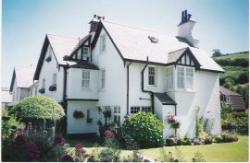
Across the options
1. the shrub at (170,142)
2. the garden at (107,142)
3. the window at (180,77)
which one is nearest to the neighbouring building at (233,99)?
the garden at (107,142)

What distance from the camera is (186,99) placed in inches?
733

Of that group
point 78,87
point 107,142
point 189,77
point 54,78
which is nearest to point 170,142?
point 189,77

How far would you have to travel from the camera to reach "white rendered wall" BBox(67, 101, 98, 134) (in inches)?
774

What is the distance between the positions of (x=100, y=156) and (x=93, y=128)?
401 inches

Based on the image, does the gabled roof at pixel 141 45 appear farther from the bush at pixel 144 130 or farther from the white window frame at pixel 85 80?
the bush at pixel 144 130

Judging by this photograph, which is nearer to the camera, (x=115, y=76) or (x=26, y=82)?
(x=115, y=76)

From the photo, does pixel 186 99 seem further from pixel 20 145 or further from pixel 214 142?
pixel 20 145

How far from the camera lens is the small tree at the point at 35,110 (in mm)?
15094

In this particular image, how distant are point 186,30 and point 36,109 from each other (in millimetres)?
16045

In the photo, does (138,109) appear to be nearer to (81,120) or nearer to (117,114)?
(117,114)

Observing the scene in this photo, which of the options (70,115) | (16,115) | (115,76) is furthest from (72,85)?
(16,115)

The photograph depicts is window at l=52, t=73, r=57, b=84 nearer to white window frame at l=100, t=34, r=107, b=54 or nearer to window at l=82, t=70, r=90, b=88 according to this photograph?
window at l=82, t=70, r=90, b=88

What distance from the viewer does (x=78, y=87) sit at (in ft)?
65.5

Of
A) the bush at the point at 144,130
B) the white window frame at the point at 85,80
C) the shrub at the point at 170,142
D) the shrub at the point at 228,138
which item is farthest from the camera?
the white window frame at the point at 85,80
